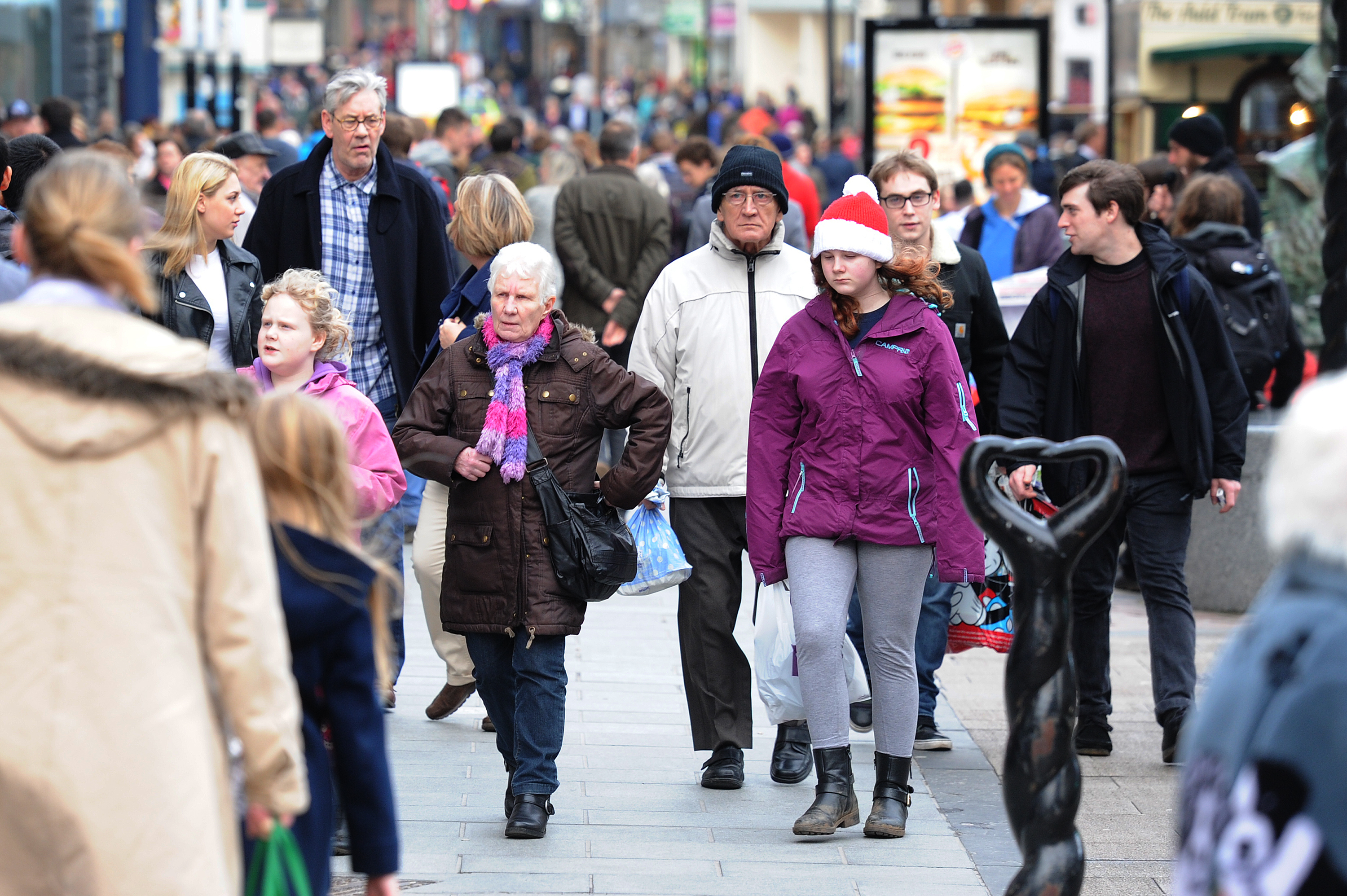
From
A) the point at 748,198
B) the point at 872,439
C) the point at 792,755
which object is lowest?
the point at 792,755

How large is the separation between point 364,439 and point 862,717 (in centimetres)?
259

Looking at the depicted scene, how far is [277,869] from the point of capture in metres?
3.07

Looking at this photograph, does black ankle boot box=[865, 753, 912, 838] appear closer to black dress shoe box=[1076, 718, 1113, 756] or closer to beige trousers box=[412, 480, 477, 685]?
black dress shoe box=[1076, 718, 1113, 756]

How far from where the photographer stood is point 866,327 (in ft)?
18.2

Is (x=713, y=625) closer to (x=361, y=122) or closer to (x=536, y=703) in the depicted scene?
(x=536, y=703)

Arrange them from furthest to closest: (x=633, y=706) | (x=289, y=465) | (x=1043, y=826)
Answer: (x=633, y=706) → (x=1043, y=826) → (x=289, y=465)

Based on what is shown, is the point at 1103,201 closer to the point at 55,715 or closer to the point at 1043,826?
the point at 1043,826

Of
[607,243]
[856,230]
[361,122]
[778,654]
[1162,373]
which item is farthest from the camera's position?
[607,243]

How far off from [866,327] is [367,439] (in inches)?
59.5

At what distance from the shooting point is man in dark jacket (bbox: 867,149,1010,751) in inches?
260

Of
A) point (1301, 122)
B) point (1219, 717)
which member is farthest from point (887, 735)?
point (1301, 122)

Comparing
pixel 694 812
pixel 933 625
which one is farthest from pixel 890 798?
pixel 933 625

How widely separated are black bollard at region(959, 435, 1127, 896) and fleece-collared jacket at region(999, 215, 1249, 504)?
2278 millimetres

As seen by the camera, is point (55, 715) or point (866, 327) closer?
point (55, 715)
